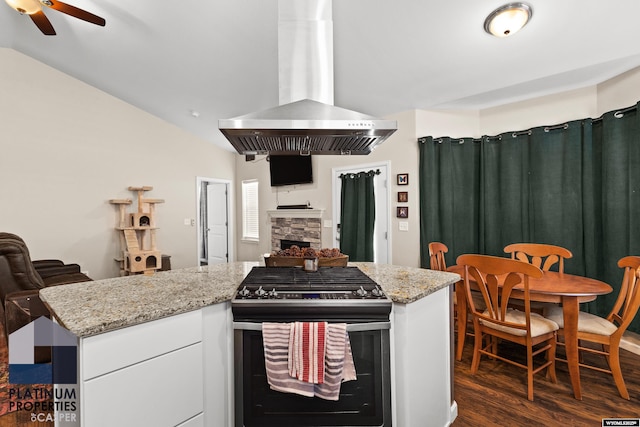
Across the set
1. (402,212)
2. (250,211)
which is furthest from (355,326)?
(250,211)

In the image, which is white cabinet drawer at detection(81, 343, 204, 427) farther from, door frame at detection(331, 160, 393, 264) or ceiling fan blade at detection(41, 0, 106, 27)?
door frame at detection(331, 160, 393, 264)

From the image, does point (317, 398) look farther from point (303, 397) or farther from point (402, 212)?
point (402, 212)

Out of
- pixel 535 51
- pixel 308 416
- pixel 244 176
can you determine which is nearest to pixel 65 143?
pixel 244 176

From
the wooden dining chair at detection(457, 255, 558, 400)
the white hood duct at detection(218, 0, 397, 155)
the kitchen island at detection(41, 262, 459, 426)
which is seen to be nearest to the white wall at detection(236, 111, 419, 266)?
the wooden dining chair at detection(457, 255, 558, 400)

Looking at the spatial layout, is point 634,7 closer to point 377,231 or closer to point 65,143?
point 377,231

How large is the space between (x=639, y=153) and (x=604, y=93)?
0.72 meters

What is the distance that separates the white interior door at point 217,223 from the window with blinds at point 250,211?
370 millimetres

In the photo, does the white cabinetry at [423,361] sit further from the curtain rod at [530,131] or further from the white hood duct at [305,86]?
the curtain rod at [530,131]

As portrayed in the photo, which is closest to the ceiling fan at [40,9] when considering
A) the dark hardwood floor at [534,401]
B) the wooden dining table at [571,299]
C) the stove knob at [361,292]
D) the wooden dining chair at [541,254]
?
the dark hardwood floor at [534,401]

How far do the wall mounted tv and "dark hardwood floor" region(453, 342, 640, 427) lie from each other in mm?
3333

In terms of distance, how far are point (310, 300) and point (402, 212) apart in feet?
8.90

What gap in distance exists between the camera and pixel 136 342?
1.17 meters

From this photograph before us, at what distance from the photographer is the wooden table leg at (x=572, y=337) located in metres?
2.00

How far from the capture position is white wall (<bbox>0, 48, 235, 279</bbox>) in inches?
144
